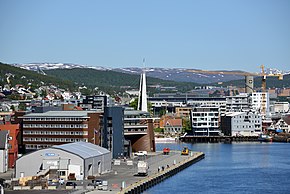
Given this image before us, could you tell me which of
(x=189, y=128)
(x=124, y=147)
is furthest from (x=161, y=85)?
(x=124, y=147)

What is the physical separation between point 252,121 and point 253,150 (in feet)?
54.2

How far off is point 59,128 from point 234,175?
839cm

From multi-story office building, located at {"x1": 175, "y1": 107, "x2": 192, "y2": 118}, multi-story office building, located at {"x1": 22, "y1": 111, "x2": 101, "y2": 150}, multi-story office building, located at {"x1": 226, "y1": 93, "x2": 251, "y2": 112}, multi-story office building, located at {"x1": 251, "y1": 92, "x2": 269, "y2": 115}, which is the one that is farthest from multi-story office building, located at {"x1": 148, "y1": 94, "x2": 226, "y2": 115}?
multi-story office building, located at {"x1": 22, "y1": 111, "x2": 101, "y2": 150}

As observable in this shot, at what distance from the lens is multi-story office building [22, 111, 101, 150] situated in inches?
1406

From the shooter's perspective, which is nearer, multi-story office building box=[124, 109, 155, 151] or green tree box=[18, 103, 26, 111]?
multi-story office building box=[124, 109, 155, 151]

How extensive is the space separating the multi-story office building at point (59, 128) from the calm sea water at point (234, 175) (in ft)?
15.3

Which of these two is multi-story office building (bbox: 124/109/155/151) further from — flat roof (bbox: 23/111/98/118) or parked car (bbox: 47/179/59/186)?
parked car (bbox: 47/179/59/186)

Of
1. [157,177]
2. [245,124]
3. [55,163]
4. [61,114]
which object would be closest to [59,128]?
[61,114]

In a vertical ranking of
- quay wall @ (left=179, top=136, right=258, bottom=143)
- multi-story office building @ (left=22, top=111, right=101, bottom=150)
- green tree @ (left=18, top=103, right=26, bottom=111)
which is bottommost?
quay wall @ (left=179, top=136, right=258, bottom=143)

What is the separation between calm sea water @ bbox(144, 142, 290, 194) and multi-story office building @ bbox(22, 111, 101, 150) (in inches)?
184

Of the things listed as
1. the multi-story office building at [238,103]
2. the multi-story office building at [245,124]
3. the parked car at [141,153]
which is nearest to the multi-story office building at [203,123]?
the multi-story office building at [245,124]

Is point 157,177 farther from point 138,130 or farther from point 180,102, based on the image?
point 180,102

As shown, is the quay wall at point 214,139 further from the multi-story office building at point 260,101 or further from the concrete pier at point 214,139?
the multi-story office building at point 260,101

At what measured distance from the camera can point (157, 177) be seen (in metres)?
30.0
